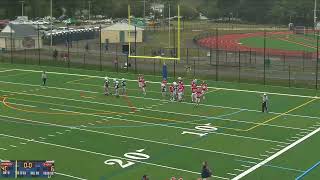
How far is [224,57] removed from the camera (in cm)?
5925

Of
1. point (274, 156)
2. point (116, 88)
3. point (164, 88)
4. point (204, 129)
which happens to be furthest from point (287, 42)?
point (274, 156)

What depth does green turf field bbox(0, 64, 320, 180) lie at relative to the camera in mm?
22047

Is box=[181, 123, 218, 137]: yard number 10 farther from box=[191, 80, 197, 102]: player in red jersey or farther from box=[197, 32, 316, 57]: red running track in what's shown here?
box=[197, 32, 316, 57]: red running track

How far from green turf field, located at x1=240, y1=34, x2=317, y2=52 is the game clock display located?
2063 inches

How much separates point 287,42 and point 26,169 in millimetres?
63494

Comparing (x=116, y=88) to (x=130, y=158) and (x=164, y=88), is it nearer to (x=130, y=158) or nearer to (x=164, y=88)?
(x=164, y=88)

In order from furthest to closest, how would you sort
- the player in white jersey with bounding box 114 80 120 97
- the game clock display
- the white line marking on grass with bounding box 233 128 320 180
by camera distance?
the player in white jersey with bounding box 114 80 120 97 → the white line marking on grass with bounding box 233 128 320 180 → the game clock display

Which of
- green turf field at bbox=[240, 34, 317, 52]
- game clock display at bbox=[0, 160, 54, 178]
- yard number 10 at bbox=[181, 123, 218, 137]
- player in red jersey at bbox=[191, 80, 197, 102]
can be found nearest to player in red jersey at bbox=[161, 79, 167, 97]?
player in red jersey at bbox=[191, 80, 197, 102]

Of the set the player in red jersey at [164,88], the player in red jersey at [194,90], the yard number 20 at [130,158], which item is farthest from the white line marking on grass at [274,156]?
the player in red jersey at [164,88]

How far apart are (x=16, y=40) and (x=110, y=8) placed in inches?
2632

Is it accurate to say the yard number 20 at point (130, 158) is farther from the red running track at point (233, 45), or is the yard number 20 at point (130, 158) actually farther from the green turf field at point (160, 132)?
the red running track at point (233, 45)

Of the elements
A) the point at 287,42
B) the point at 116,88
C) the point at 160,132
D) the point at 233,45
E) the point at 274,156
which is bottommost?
the point at 274,156

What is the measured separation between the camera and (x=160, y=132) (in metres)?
27.9

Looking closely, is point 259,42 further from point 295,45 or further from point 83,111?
point 83,111
